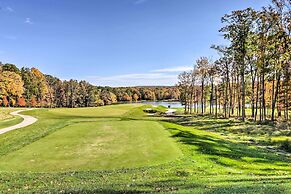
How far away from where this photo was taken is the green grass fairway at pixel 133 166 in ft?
35.1

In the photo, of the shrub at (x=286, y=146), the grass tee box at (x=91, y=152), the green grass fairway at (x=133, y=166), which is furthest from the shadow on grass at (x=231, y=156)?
the shrub at (x=286, y=146)

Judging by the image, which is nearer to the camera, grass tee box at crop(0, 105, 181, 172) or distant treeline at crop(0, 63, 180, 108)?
grass tee box at crop(0, 105, 181, 172)

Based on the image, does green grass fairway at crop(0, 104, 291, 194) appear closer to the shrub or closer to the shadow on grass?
the shadow on grass

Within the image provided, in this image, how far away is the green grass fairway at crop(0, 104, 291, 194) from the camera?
1071 cm

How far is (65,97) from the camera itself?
5049 inches

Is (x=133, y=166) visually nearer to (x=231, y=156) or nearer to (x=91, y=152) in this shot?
(x=91, y=152)

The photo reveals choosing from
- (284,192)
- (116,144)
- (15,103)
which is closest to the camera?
(284,192)

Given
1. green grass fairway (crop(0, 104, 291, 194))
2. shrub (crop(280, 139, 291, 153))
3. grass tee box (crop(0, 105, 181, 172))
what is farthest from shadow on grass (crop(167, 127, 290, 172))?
shrub (crop(280, 139, 291, 153))

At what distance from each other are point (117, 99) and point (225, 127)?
14370cm

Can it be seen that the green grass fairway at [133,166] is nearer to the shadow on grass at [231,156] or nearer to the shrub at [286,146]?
the shadow on grass at [231,156]

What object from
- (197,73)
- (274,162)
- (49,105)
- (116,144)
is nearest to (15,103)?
(49,105)

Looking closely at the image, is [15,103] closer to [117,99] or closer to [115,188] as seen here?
[117,99]

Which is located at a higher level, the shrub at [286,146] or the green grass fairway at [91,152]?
the green grass fairway at [91,152]

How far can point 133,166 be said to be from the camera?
48.3 ft
